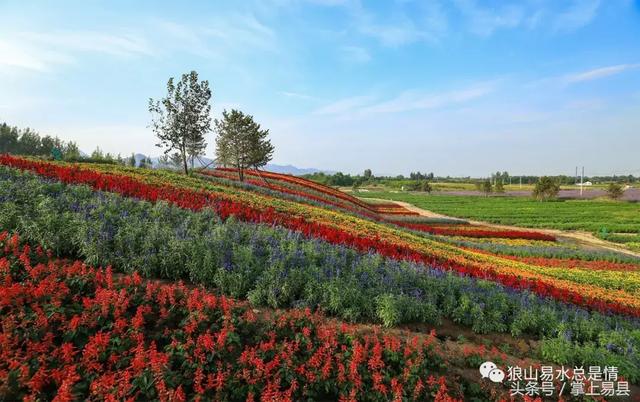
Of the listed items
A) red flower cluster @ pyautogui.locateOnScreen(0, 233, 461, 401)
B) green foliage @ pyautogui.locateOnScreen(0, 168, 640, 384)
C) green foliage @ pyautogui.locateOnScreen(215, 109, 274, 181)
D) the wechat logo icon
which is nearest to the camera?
red flower cluster @ pyautogui.locateOnScreen(0, 233, 461, 401)

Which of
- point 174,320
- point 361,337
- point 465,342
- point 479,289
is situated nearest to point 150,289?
point 174,320

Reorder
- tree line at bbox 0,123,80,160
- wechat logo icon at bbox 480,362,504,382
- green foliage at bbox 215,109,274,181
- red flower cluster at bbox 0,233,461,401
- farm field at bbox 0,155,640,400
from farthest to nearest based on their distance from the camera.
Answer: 1. tree line at bbox 0,123,80,160
2. green foliage at bbox 215,109,274,181
3. wechat logo icon at bbox 480,362,504,382
4. farm field at bbox 0,155,640,400
5. red flower cluster at bbox 0,233,461,401

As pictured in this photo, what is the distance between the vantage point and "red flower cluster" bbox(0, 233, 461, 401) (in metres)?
3.59

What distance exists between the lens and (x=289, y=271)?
20.5 feet

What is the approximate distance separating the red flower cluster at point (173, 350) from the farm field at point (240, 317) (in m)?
0.02

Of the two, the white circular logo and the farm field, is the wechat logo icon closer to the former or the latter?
the white circular logo

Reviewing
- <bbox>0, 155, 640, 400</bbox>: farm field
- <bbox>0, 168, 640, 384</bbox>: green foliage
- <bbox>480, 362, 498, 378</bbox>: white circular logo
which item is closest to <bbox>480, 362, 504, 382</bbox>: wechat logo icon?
<bbox>480, 362, 498, 378</bbox>: white circular logo

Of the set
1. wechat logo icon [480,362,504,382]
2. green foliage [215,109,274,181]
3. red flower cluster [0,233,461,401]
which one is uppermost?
green foliage [215,109,274,181]

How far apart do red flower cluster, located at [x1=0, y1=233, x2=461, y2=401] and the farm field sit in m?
0.02

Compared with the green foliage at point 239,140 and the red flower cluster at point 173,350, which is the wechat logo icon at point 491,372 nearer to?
the red flower cluster at point 173,350

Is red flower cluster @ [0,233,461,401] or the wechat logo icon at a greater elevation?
red flower cluster @ [0,233,461,401]

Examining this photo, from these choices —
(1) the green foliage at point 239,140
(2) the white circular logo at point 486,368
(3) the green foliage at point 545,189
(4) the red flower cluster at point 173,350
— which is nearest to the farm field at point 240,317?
(4) the red flower cluster at point 173,350

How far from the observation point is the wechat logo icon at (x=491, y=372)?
4.53m

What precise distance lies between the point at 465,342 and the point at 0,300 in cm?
589
